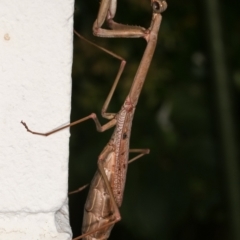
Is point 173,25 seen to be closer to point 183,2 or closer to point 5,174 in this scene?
point 183,2

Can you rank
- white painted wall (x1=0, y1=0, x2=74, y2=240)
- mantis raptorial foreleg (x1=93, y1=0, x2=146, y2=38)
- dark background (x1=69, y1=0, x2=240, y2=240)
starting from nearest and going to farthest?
white painted wall (x1=0, y1=0, x2=74, y2=240) < mantis raptorial foreleg (x1=93, y1=0, x2=146, y2=38) < dark background (x1=69, y1=0, x2=240, y2=240)

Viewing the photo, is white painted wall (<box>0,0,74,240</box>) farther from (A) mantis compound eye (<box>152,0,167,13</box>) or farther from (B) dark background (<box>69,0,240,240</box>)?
(B) dark background (<box>69,0,240,240</box>)

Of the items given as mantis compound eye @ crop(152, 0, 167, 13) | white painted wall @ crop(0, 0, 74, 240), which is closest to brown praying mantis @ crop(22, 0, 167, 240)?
mantis compound eye @ crop(152, 0, 167, 13)

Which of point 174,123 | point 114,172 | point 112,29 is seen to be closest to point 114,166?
point 114,172

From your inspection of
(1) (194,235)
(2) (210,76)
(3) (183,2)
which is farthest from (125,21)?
(1) (194,235)

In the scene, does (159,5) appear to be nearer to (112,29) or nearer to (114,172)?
(112,29)

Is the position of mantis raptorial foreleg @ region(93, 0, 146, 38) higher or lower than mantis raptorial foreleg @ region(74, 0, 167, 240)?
higher
